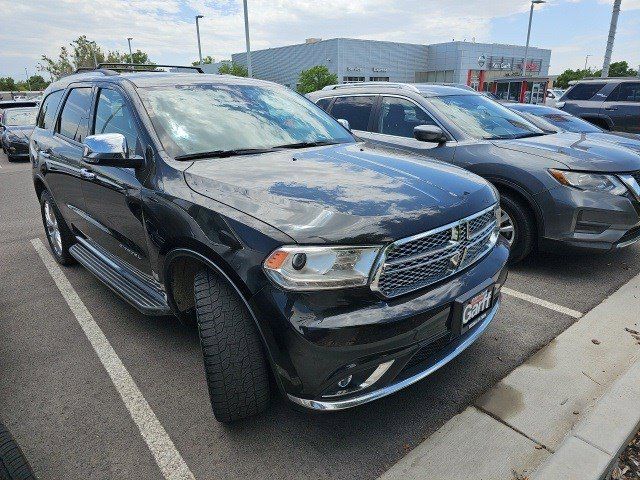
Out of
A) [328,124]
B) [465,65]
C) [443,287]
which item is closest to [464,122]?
[328,124]

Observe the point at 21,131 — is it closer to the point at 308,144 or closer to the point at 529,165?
the point at 308,144

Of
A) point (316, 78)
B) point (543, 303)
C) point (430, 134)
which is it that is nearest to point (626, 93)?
point (430, 134)

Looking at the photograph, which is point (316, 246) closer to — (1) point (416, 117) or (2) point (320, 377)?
(2) point (320, 377)

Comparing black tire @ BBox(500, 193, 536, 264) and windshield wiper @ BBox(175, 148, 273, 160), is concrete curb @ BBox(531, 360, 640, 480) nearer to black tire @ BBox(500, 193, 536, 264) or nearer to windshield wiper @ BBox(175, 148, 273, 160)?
black tire @ BBox(500, 193, 536, 264)

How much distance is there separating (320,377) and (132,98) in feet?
7.17

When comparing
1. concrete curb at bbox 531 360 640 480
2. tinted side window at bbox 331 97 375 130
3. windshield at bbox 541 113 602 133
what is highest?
tinted side window at bbox 331 97 375 130

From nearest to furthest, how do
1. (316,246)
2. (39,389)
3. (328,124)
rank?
1. (316,246)
2. (39,389)
3. (328,124)

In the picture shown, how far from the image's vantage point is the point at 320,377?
6.36 feet

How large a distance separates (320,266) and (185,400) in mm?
1372

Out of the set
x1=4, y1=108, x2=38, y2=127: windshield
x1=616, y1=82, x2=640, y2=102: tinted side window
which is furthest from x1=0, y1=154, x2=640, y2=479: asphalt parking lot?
x1=4, y1=108, x2=38, y2=127: windshield

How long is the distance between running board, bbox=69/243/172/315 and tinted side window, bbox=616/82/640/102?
1229 cm

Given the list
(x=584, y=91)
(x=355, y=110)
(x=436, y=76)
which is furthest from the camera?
(x=436, y=76)

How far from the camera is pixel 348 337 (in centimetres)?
187

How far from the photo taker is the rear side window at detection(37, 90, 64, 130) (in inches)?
174
